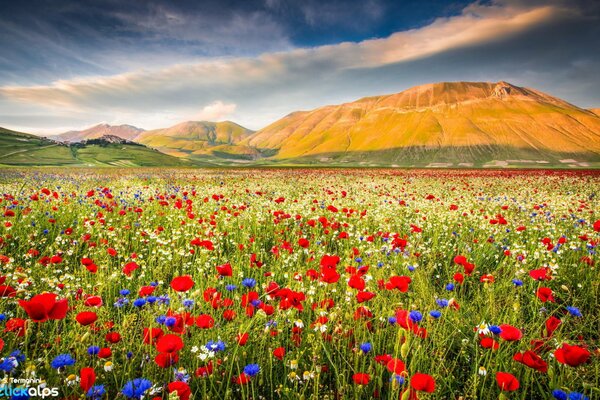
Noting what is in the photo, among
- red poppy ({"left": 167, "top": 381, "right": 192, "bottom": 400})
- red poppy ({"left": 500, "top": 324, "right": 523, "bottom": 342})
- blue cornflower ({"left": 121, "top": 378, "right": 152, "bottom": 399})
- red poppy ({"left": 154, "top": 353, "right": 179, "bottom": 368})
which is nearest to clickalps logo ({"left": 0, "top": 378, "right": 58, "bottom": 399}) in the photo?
blue cornflower ({"left": 121, "top": 378, "right": 152, "bottom": 399})

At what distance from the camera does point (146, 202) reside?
10938 millimetres

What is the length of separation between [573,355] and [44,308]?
295cm

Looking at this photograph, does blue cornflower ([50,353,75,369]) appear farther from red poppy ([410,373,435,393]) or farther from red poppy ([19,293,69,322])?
red poppy ([410,373,435,393])

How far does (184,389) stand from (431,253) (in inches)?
228

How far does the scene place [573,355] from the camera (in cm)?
168

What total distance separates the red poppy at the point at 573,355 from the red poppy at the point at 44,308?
2790mm

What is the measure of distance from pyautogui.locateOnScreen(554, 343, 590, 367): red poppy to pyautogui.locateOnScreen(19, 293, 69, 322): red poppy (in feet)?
9.15

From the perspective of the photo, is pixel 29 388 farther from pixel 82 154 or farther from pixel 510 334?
pixel 82 154

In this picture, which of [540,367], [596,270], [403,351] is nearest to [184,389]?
[403,351]

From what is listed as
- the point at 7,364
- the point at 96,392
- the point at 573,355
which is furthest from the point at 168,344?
the point at 573,355

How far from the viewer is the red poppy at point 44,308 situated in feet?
5.43

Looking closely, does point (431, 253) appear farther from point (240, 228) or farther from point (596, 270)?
point (240, 228)

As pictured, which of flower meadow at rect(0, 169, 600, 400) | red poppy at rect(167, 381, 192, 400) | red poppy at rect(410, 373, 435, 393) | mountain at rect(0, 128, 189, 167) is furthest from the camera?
mountain at rect(0, 128, 189, 167)

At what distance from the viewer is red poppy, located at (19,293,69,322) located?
165 cm
